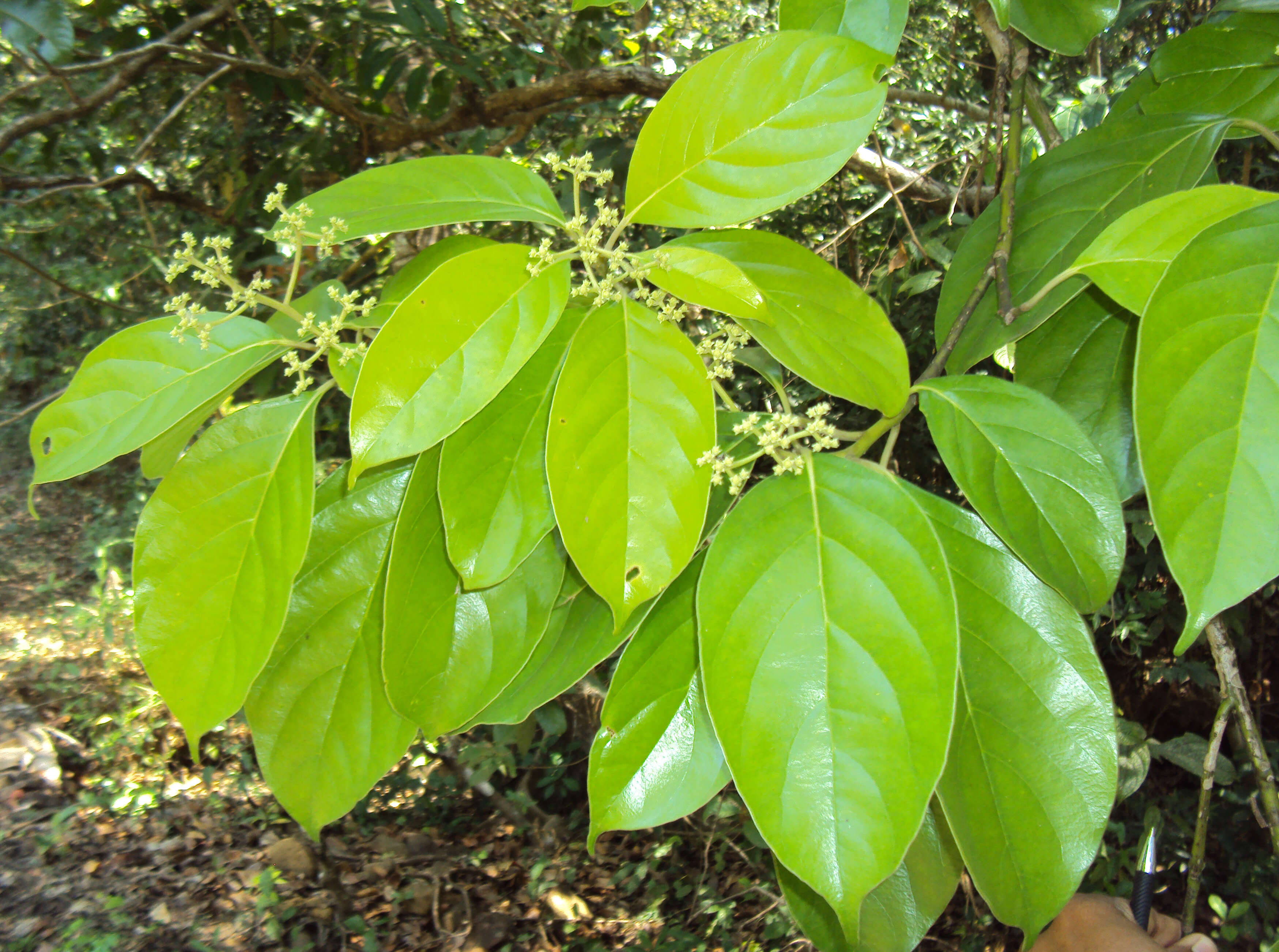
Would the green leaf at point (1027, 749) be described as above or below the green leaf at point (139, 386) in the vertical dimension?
below

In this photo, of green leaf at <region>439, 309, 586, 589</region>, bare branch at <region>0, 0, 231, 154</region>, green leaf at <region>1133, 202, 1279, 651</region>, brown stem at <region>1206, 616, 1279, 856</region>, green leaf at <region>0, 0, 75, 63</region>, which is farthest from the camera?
bare branch at <region>0, 0, 231, 154</region>

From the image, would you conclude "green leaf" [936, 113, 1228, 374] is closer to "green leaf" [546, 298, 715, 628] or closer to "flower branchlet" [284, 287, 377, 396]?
"green leaf" [546, 298, 715, 628]

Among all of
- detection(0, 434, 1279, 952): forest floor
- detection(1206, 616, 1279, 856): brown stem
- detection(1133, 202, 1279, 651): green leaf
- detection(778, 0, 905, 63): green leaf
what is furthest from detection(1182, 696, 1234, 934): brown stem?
detection(0, 434, 1279, 952): forest floor

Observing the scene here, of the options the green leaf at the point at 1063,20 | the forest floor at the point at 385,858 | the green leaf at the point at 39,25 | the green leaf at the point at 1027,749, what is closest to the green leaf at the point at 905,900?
the green leaf at the point at 1027,749

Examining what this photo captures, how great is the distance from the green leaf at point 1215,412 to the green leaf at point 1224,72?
1.45 ft

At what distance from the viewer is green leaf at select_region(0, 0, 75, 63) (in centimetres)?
139

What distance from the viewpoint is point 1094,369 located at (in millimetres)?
670

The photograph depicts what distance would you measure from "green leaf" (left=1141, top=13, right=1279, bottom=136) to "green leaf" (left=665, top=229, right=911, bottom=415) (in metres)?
0.44

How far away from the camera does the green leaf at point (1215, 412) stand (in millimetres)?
383

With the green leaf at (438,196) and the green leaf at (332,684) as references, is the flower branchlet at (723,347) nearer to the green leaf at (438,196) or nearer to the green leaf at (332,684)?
the green leaf at (438,196)

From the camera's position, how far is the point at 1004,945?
236cm

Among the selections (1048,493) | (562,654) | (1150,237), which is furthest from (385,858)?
(1150,237)

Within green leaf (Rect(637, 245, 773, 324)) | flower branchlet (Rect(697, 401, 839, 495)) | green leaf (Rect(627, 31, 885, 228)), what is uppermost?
green leaf (Rect(627, 31, 885, 228))

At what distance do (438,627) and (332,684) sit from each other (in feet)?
0.38
